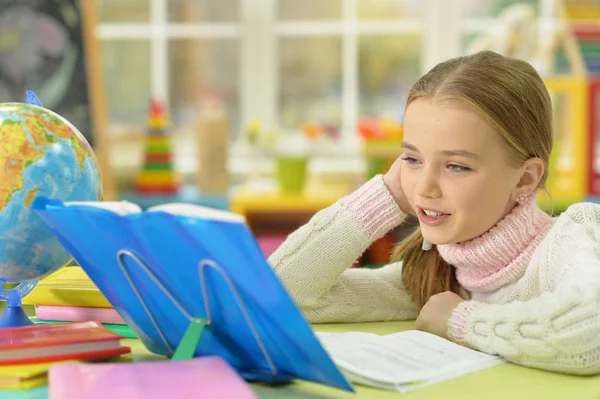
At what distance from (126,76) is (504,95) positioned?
3.33 metres

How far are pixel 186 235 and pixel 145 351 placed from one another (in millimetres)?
287

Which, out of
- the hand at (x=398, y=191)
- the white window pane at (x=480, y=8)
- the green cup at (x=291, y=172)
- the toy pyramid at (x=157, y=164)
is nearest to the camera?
the hand at (x=398, y=191)

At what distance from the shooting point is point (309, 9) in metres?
4.25

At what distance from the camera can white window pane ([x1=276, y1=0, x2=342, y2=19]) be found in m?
4.22

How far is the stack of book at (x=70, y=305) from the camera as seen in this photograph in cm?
125

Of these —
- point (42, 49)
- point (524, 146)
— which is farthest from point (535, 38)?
point (524, 146)

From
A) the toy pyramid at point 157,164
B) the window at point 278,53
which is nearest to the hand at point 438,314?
the toy pyramid at point 157,164

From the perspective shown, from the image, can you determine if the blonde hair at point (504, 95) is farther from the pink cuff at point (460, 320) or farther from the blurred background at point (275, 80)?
the blurred background at point (275, 80)

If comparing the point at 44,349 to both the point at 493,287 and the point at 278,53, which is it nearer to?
the point at 493,287

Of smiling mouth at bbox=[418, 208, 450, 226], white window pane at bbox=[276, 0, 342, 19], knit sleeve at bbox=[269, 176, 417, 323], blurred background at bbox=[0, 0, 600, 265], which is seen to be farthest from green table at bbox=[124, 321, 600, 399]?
white window pane at bbox=[276, 0, 342, 19]

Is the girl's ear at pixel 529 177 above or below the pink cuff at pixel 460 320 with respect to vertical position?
above

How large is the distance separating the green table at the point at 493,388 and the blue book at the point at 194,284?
0.02 meters

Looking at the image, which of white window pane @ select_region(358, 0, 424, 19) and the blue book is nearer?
the blue book

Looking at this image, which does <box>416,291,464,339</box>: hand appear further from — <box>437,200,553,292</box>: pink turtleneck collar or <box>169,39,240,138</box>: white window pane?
<box>169,39,240,138</box>: white window pane
